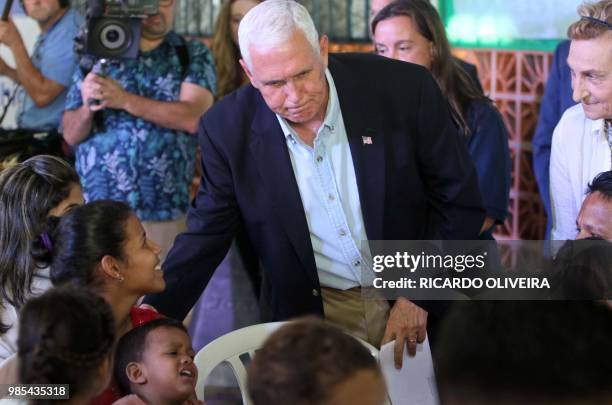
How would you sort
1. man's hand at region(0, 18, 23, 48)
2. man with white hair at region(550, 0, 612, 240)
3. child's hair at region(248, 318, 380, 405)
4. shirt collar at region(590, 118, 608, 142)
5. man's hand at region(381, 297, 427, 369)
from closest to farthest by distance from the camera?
1. child's hair at region(248, 318, 380, 405)
2. man's hand at region(381, 297, 427, 369)
3. man with white hair at region(550, 0, 612, 240)
4. shirt collar at region(590, 118, 608, 142)
5. man's hand at region(0, 18, 23, 48)

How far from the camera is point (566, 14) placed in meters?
4.47

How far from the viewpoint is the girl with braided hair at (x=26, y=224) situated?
2.42m

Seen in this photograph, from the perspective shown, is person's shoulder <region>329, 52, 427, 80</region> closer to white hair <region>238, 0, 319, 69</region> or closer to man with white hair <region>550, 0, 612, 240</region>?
white hair <region>238, 0, 319, 69</region>

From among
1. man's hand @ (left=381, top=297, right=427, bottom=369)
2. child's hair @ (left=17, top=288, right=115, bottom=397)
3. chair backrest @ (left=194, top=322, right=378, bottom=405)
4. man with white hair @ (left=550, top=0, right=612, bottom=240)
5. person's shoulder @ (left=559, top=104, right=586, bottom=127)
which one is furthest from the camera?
person's shoulder @ (left=559, top=104, right=586, bottom=127)

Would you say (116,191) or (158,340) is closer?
(158,340)

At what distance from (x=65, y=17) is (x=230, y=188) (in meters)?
1.80

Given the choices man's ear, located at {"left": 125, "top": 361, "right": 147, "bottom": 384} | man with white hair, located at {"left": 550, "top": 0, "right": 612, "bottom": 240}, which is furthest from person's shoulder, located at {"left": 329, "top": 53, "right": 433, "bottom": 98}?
man's ear, located at {"left": 125, "top": 361, "right": 147, "bottom": 384}

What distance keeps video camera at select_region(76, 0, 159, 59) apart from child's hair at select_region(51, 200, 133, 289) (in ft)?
4.41

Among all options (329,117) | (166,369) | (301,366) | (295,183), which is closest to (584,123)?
(329,117)

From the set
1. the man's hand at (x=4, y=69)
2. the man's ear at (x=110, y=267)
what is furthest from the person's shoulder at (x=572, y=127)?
the man's hand at (x=4, y=69)

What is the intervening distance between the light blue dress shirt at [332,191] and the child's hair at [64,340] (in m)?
1.01

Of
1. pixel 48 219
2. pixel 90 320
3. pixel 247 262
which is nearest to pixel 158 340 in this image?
pixel 48 219

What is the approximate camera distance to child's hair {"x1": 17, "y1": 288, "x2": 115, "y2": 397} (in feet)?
5.63

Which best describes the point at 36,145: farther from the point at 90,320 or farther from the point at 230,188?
the point at 90,320
